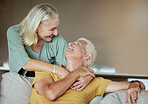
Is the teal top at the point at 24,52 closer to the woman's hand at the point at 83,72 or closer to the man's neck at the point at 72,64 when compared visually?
the man's neck at the point at 72,64

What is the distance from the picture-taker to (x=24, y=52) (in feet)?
6.12

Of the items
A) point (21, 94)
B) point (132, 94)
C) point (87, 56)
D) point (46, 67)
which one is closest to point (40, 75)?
point (46, 67)

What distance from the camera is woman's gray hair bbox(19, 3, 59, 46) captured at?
1921mm

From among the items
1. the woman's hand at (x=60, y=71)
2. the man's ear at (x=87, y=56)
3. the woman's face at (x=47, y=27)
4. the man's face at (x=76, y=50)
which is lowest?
the woman's hand at (x=60, y=71)

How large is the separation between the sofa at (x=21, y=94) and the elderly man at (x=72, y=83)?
56mm

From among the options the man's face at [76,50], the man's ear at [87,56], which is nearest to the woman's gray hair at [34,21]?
the man's face at [76,50]

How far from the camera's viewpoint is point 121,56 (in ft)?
13.7

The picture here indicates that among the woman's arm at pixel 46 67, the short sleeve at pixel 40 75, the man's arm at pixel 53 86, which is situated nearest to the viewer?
the man's arm at pixel 53 86

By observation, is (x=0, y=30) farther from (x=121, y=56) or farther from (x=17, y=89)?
(x=17, y=89)

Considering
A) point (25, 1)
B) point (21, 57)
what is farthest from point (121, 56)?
point (21, 57)

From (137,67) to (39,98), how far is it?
2950 millimetres

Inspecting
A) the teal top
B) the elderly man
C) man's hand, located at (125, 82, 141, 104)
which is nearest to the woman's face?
the teal top

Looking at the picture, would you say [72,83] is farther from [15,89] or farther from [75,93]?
[15,89]

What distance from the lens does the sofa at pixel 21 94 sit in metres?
1.58
